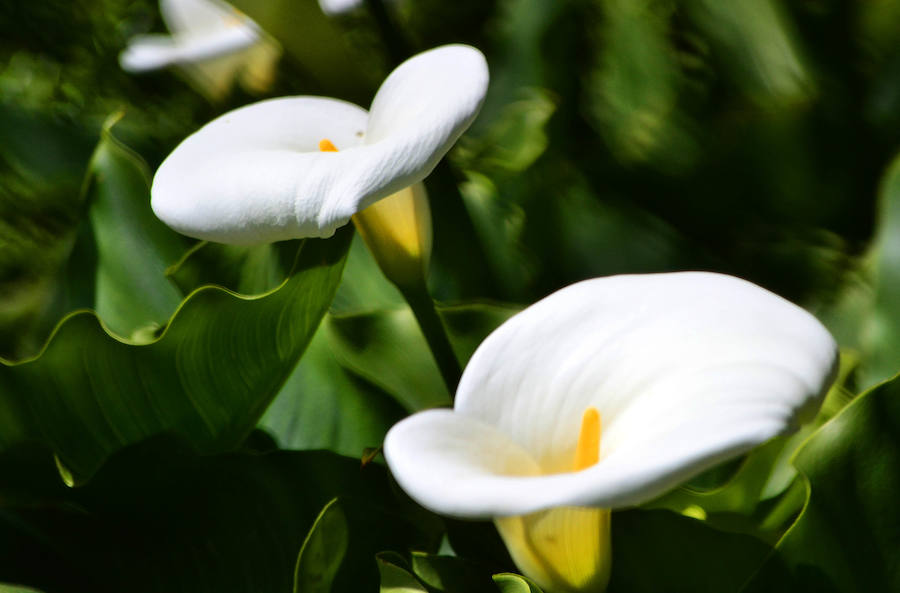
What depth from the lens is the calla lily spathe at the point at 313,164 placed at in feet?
1.21

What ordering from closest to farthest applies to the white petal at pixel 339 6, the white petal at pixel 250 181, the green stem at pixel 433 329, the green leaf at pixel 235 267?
the white petal at pixel 250 181 → the green stem at pixel 433 329 → the green leaf at pixel 235 267 → the white petal at pixel 339 6

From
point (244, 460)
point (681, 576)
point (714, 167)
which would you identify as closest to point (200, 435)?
point (244, 460)

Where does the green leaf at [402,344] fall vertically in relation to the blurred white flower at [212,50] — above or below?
below

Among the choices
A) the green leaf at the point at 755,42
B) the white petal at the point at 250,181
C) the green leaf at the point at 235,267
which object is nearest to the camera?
the white petal at the point at 250,181

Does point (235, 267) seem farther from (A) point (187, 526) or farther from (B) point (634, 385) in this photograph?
(B) point (634, 385)

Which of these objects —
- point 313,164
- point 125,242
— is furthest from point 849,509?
point 125,242

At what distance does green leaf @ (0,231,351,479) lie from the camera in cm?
48

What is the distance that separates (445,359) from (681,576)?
0.17 meters

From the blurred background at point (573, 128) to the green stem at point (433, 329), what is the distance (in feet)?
0.53

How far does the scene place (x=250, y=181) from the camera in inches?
15.9

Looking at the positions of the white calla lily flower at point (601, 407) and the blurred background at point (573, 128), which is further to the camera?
the blurred background at point (573, 128)

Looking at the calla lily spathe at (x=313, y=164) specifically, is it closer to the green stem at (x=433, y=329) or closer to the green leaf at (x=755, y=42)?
the green stem at (x=433, y=329)

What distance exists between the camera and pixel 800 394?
0.29 m

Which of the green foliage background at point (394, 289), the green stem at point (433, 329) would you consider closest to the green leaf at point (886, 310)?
the green foliage background at point (394, 289)
